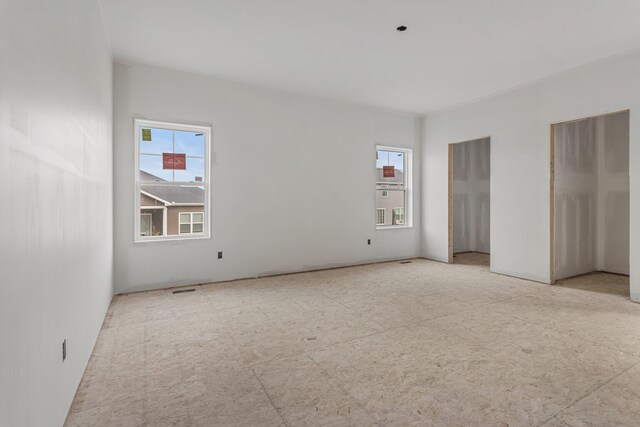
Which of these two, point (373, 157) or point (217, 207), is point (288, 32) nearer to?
point (217, 207)

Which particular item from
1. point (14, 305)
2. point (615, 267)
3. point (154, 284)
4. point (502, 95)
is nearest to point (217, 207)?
point (154, 284)

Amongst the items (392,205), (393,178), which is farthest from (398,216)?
(393,178)

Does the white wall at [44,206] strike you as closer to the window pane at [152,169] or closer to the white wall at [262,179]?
the white wall at [262,179]

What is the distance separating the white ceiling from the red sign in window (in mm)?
1180

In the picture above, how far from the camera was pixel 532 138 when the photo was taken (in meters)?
4.88

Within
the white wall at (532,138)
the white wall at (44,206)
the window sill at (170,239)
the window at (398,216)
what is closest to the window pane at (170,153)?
the window sill at (170,239)

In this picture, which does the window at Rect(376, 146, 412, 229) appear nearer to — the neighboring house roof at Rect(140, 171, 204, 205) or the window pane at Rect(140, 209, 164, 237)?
the neighboring house roof at Rect(140, 171, 204, 205)

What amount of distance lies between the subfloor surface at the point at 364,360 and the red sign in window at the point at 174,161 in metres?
1.73

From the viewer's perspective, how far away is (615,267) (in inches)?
212

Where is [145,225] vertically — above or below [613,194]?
below

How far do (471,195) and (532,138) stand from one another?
116 inches

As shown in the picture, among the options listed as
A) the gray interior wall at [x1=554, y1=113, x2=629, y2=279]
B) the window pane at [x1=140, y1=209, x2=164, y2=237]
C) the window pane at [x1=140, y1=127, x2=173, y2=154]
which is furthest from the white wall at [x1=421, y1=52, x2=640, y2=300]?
the window pane at [x1=140, y1=209, x2=164, y2=237]

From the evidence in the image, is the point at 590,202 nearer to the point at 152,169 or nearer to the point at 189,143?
the point at 189,143

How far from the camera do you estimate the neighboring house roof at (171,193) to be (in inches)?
175
